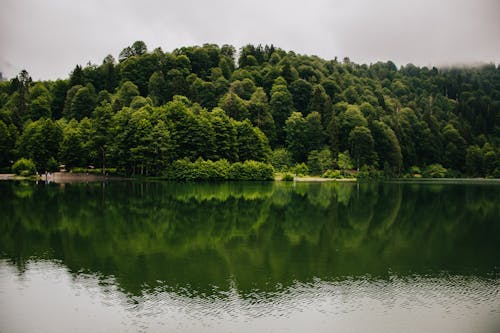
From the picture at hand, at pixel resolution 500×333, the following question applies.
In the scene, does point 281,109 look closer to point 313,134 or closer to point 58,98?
point 313,134

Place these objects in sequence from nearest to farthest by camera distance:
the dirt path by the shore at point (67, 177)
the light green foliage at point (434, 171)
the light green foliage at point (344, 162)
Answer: the dirt path by the shore at point (67, 177) → the light green foliage at point (344, 162) → the light green foliage at point (434, 171)

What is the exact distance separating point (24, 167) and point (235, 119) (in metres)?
41.7

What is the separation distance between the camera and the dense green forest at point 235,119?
250ft

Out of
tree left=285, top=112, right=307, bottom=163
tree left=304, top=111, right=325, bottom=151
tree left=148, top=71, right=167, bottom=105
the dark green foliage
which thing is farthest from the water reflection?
tree left=148, top=71, right=167, bottom=105

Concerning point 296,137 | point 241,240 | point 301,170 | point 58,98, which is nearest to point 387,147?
point 296,137

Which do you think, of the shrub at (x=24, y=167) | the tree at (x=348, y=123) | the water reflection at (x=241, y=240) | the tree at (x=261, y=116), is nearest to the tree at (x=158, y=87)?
the tree at (x=261, y=116)

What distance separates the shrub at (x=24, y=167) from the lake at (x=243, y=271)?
4017 cm

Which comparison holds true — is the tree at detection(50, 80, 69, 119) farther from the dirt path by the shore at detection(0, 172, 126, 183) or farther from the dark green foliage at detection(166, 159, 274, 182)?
the dark green foliage at detection(166, 159, 274, 182)

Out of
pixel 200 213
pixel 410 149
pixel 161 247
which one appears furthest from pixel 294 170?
pixel 161 247

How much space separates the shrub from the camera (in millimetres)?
70875

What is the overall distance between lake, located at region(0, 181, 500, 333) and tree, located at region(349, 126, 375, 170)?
197ft

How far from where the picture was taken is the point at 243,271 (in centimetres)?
1770

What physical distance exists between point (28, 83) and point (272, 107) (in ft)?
208

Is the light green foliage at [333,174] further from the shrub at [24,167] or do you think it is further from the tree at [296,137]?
the shrub at [24,167]
